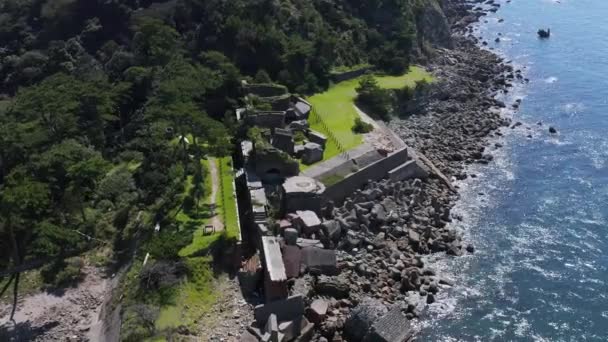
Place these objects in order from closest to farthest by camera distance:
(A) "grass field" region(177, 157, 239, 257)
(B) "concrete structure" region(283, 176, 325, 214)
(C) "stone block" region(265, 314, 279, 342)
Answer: (C) "stone block" region(265, 314, 279, 342), (A) "grass field" region(177, 157, 239, 257), (B) "concrete structure" region(283, 176, 325, 214)

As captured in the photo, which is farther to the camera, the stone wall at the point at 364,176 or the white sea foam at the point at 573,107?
the white sea foam at the point at 573,107

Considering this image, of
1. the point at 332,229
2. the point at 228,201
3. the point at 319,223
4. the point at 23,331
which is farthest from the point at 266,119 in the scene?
the point at 23,331

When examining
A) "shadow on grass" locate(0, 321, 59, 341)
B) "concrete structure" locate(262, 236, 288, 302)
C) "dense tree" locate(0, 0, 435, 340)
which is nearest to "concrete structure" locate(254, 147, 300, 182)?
"dense tree" locate(0, 0, 435, 340)

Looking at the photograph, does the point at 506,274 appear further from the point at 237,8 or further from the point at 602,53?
the point at 602,53

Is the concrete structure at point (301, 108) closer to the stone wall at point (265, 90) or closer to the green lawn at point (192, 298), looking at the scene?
the stone wall at point (265, 90)

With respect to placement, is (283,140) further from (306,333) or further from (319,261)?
(306,333)

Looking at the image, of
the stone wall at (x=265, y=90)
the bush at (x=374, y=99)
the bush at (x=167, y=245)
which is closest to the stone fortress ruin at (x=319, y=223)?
the stone wall at (x=265, y=90)

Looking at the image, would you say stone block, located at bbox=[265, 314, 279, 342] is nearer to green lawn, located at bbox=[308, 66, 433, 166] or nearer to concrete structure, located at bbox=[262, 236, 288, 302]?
concrete structure, located at bbox=[262, 236, 288, 302]
